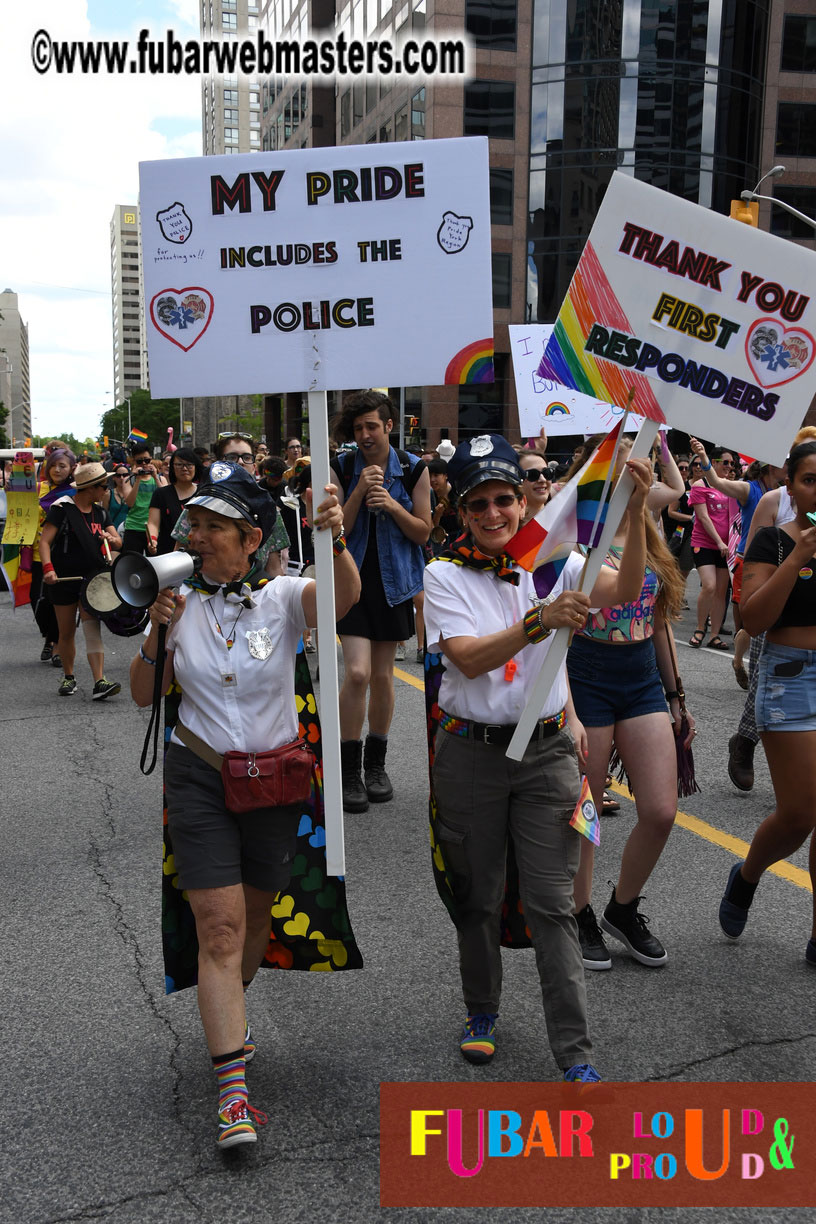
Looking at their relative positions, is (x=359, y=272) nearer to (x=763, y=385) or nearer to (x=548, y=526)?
(x=548, y=526)

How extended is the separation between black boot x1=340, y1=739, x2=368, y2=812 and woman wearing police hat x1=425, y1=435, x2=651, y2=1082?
2.54 metres

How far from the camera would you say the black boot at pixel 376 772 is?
6086 millimetres

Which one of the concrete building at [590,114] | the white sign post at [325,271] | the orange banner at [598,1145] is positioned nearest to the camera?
the orange banner at [598,1145]

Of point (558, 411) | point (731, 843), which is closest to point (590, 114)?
point (558, 411)

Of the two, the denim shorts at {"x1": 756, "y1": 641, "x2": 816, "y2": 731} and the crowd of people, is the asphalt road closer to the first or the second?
the crowd of people

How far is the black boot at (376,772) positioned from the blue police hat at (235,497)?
306 cm

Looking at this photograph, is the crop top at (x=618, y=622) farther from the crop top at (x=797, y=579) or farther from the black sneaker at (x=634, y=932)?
the black sneaker at (x=634, y=932)

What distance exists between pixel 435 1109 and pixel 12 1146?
3.71 feet

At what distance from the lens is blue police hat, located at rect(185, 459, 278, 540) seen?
10.1ft

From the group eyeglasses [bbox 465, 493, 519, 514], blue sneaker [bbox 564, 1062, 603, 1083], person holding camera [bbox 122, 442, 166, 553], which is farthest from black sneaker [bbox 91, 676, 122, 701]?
blue sneaker [bbox 564, 1062, 603, 1083]

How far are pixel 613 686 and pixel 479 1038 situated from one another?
4.26 ft

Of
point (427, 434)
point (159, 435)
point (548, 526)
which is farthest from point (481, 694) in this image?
point (159, 435)

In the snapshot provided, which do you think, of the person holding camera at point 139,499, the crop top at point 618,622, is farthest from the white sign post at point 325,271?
the person holding camera at point 139,499

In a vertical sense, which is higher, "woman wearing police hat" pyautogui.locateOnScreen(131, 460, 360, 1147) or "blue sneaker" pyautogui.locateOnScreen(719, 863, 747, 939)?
"woman wearing police hat" pyautogui.locateOnScreen(131, 460, 360, 1147)
